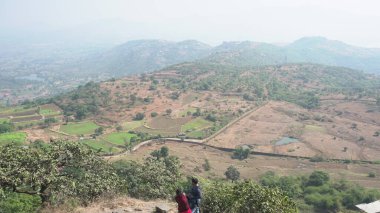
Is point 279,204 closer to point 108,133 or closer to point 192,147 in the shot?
point 192,147

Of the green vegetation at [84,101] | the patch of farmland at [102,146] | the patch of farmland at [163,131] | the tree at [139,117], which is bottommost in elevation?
the patch of farmland at [102,146]

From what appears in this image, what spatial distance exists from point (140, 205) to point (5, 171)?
8.05 meters

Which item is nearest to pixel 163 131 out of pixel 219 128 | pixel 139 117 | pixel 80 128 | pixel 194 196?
pixel 139 117

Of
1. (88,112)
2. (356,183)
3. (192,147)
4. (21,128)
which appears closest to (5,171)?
(356,183)

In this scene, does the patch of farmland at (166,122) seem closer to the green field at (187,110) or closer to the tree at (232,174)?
the green field at (187,110)

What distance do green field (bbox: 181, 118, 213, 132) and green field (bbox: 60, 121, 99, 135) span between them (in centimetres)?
2291

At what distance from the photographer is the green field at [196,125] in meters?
93.4

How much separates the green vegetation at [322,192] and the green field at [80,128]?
153ft

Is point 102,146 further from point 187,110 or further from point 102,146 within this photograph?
point 187,110

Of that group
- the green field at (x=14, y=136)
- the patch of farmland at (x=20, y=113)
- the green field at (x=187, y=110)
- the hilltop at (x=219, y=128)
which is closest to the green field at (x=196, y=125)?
the hilltop at (x=219, y=128)

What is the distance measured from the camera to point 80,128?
297 ft

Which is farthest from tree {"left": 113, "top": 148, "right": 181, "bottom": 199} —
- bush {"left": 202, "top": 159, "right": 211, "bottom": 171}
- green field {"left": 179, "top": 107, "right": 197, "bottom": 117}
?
green field {"left": 179, "top": 107, "right": 197, "bottom": 117}

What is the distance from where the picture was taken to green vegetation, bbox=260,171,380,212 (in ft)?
169

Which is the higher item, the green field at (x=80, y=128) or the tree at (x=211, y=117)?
the tree at (x=211, y=117)
